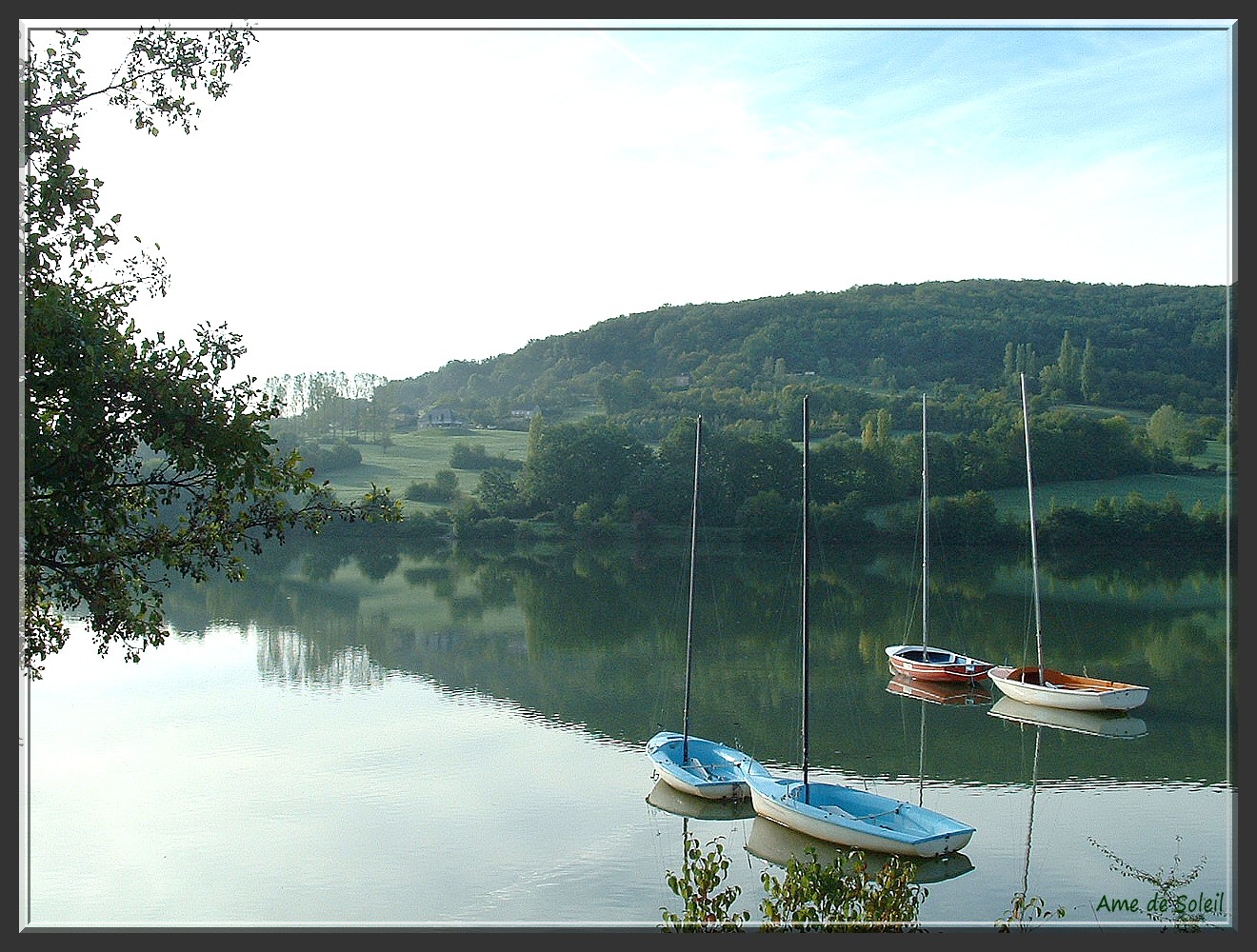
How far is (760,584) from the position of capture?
29.5 m

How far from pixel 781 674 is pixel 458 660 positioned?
552 cm

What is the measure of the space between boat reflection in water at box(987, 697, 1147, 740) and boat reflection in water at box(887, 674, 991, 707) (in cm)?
69

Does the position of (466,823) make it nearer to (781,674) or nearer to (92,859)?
(92,859)

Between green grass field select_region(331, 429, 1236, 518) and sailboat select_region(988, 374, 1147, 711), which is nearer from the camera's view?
sailboat select_region(988, 374, 1147, 711)

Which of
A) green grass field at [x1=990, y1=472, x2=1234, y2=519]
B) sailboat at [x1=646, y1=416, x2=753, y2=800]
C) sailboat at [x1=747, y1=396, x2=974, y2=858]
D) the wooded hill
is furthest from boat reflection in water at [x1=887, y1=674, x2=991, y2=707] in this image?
sailboat at [x1=747, y1=396, x2=974, y2=858]

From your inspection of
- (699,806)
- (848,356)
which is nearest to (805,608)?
(699,806)

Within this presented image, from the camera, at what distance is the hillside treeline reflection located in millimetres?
14359

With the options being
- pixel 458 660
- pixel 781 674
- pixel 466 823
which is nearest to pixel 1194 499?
pixel 781 674

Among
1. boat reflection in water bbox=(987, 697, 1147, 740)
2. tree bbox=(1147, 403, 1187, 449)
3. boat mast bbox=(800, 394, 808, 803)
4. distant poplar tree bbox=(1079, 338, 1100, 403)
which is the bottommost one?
boat reflection in water bbox=(987, 697, 1147, 740)

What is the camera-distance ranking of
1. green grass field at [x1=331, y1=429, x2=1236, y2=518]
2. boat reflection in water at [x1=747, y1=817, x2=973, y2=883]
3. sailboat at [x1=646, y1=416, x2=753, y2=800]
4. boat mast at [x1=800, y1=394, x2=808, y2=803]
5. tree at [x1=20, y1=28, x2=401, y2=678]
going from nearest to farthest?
tree at [x1=20, y1=28, x2=401, y2=678]
boat reflection in water at [x1=747, y1=817, x2=973, y2=883]
boat mast at [x1=800, y1=394, x2=808, y2=803]
sailboat at [x1=646, y1=416, x2=753, y2=800]
green grass field at [x1=331, y1=429, x2=1236, y2=518]

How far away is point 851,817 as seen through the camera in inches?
368

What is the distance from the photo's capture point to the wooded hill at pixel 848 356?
22.8 metres

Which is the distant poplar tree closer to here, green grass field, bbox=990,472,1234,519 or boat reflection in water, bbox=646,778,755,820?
green grass field, bbox=990,472,1234,519

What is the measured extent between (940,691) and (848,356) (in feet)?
76.8
